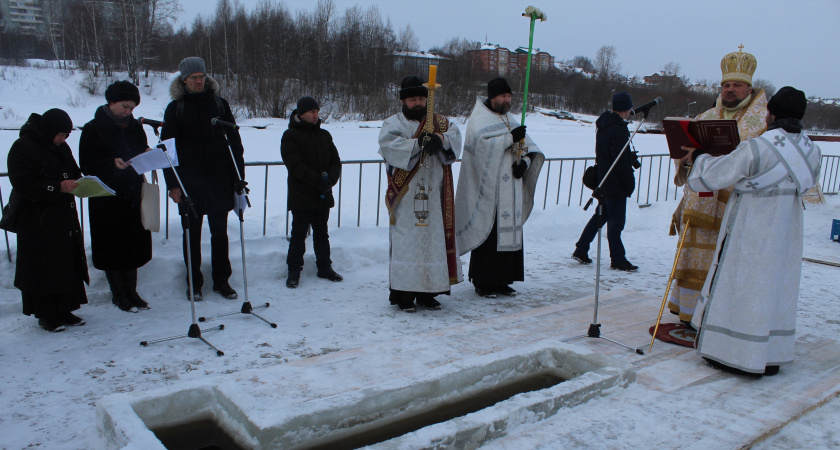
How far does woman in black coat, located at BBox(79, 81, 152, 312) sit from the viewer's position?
441 cm

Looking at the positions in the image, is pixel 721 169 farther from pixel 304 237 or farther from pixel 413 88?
pixel 304 237

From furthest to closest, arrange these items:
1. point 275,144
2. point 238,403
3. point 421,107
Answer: point 275,144
point 421,107
point 238,403

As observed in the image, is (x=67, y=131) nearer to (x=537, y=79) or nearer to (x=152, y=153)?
(x=152, y=153)

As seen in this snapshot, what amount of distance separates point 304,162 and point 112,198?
1.60 m

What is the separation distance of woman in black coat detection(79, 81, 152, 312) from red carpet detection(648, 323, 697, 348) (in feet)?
12.6

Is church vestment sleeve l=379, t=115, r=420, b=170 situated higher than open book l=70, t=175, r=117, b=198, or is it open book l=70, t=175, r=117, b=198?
church vestment sleeve l=379, t=115, r=420, b=170

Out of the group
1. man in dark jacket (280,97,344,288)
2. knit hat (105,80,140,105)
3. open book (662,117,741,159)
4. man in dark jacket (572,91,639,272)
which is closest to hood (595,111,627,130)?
man in dark jacket (572,91,639,272)

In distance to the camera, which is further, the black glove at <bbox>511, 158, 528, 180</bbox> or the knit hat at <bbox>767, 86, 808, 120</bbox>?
the black glove at <bbox>511, 158, 528, 180</bbox>

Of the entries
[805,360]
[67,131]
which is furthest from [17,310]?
[805,360]

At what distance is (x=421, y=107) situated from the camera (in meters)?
4.74

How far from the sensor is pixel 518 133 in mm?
4922

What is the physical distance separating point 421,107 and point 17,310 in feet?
11.0

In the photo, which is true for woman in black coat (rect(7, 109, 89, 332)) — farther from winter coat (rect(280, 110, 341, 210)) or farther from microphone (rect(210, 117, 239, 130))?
winter coat (rect(280, 110, 341, 210))

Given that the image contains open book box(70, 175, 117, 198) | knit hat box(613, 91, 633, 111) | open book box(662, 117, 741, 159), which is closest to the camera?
open book box(662, 117, 741, 159)
